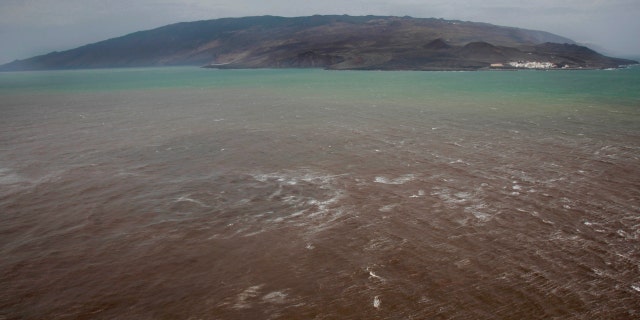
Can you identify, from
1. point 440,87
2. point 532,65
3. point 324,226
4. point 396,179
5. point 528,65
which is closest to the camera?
point 324,226

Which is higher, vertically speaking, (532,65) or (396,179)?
(532,65)

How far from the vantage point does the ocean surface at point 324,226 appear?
308 inches

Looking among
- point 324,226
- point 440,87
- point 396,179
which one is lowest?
point 324,226

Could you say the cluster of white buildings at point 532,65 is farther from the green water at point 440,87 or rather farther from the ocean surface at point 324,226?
the ocean surface at point 324,226

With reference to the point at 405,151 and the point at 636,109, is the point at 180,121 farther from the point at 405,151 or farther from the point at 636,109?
the point at 636,109

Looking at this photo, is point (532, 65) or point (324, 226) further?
point (532, 65)

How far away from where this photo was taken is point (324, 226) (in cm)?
1107

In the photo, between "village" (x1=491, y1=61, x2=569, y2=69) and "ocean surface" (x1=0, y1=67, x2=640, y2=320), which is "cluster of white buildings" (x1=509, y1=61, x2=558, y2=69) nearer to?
"village" (x1=491, y1=61, x2=569, y2=69)

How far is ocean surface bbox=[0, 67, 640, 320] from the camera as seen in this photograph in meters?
7.82

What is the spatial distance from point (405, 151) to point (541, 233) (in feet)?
29.7

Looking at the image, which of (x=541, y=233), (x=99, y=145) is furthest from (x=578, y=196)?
(x=99, y=145)

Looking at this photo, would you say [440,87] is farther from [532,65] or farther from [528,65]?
[532,65]

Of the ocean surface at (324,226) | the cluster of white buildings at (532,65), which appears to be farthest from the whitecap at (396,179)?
the cluster of white buildings at (532,65)

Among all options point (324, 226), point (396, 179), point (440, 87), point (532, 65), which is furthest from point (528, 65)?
point (324, 226)
